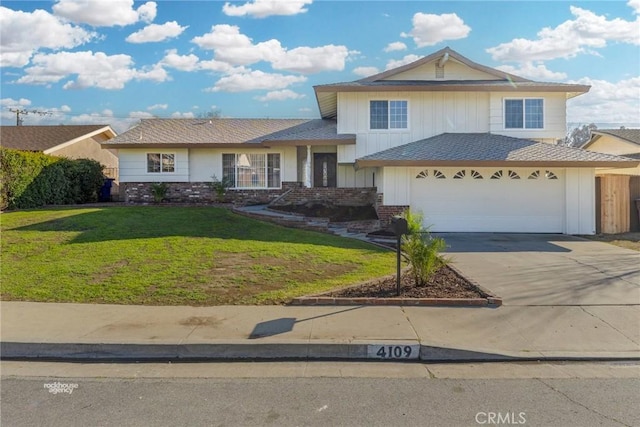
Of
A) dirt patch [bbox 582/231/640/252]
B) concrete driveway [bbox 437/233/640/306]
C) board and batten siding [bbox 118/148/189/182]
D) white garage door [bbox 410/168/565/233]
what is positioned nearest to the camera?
concrete driveway [bbox 437/233/640/306]

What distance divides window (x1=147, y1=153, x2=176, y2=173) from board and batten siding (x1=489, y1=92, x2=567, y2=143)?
588 inches

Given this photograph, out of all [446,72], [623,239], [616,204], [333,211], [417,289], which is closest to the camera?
[417,289]

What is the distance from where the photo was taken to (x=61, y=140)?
2870 cm

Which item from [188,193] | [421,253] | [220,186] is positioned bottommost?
[421,253]

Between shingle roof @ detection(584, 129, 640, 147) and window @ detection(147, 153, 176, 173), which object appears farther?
shingle roof @ detection(584, 129, 640, 147)

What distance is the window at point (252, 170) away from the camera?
838 inches

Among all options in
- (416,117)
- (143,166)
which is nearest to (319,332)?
(416,117)

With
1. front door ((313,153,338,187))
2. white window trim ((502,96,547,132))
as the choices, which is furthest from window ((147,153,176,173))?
white window trim ((502,96,547,132))

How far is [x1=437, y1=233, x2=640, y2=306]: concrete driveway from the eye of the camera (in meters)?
7.36

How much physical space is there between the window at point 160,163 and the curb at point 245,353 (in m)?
16.9

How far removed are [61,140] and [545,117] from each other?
28.7m

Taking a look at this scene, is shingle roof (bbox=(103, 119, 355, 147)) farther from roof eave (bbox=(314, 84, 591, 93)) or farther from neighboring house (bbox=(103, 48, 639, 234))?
roof eave (bbox=(314, 84, 591, 93))

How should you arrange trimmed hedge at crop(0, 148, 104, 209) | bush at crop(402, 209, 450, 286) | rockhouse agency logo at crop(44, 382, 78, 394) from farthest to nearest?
trimmed hedge at crop(0, 148, 104, 209) → bush at crop(402, 209, 450, 286) → rockhouse agency logo at crop(44, 382, 78, 394)

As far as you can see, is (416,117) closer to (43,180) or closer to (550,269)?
(550,269)
